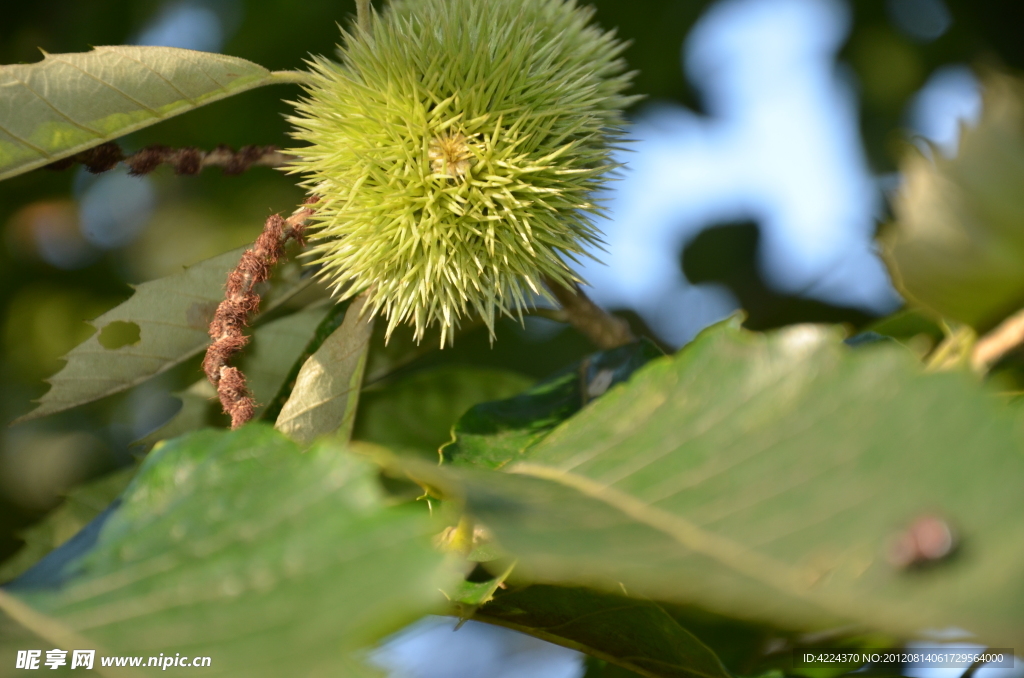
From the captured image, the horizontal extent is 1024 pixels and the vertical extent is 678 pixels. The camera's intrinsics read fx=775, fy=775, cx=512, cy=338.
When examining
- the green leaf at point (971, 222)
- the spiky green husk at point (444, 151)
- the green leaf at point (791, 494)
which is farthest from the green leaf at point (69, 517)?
the green leaf at point (971, 222)

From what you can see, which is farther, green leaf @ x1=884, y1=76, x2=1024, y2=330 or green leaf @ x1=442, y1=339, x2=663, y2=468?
green leaf @ x1=442, y1=339, x2=663, y2=468

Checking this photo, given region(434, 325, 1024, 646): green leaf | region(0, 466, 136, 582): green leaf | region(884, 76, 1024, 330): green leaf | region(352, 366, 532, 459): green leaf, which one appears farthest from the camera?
region(352, 366, 532, 459): green leaf

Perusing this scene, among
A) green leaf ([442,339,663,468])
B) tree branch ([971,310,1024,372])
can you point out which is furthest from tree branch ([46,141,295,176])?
tree branch ([971,310,1024,372])

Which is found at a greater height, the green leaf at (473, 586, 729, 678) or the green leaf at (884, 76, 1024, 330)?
the green leaf at (884, 76, 1024, 330)

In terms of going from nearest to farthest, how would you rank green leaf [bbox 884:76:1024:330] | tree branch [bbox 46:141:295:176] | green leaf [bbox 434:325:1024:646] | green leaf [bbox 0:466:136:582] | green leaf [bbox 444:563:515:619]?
green leaf [bbox 434:325:1024:646] → green leaf [bbox 884:76:1024:330] → green leaf [bbox 444:563:515:619] → tree branch [bbox 46:141:295:176] → green leaf [bbox 0:466:136:582]

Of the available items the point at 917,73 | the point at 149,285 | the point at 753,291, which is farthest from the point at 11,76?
the point at 917,73

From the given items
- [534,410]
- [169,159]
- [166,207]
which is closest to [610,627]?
[534,410]

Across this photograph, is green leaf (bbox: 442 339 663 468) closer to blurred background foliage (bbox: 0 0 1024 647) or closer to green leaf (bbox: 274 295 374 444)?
green leaf (bbox: 274 295 374 444)

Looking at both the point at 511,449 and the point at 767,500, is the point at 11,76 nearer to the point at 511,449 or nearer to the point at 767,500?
the point at 511,449

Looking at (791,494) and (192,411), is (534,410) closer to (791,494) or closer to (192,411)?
(192,411)
